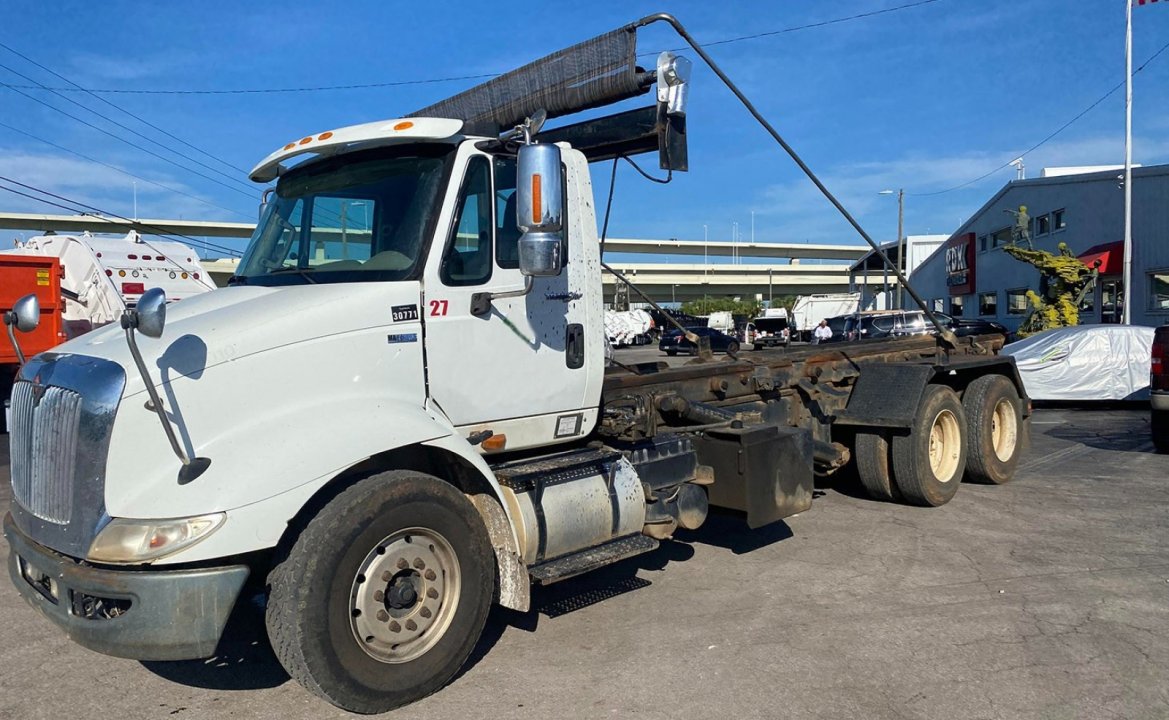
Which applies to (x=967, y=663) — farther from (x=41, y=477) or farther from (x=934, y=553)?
(x=41, y=477)

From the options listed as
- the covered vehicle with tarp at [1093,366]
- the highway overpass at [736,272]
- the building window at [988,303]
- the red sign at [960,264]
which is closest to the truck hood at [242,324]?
the covered vehicle with tarp at [1093,366]

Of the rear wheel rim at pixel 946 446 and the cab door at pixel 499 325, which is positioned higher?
the cab door at pixel 499 325

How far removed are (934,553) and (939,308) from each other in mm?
42588

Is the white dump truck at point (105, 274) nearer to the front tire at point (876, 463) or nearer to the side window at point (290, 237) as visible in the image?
the side window at point (290, 237)

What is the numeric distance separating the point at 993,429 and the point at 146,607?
8114 mm

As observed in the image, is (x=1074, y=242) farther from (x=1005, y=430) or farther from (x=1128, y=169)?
(x=1005, y=430)

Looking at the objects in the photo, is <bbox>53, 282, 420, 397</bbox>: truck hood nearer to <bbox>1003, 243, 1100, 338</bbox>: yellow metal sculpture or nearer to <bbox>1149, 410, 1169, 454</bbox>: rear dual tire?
<bbox>1149, 410, 1169, 454</bbox>: rear dual tire

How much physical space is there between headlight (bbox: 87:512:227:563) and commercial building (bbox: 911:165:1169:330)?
22.9 metres

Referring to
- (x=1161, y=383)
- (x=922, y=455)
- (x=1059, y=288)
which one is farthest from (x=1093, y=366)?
(x=922, y=455)

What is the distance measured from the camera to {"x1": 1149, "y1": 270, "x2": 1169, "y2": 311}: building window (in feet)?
79.0

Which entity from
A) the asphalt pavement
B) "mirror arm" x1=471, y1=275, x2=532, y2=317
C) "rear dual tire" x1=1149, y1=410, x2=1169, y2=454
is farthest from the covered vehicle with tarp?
"mirror arm" x1=471, y1=275, x2=532, y2=317

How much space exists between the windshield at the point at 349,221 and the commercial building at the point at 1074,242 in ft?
70.2

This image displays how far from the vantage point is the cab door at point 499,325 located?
457 centimetres

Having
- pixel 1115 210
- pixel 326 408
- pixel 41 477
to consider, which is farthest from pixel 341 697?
pixel 1115 210
